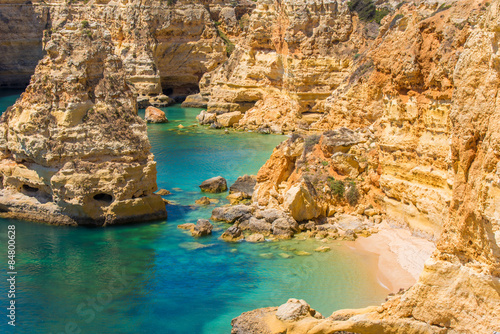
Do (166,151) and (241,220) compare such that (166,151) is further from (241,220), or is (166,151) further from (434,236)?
(434,236)

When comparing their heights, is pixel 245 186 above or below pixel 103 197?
below

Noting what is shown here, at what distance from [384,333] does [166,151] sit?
25.8 metres

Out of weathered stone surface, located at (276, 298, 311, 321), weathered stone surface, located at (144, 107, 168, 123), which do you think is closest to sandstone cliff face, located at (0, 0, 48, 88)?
weathered stone surface, located at (144, 107, 168, 123)

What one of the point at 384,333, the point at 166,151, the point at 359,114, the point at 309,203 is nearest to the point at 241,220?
the point at 309,203

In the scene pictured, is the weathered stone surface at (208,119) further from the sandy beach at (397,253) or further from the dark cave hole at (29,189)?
the sandy beach at (397,253)

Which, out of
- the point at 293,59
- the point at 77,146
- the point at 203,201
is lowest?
the point at 203,201

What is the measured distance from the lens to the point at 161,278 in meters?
16.2

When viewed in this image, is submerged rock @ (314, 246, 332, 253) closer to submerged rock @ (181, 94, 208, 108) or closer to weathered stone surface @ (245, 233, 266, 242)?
weathered stone surface @ (245, 233, 266, 242)

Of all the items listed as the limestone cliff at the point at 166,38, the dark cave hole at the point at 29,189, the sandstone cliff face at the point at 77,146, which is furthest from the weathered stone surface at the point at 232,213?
the limestone cliff at the point at 166,38

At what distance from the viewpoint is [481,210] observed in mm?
8266

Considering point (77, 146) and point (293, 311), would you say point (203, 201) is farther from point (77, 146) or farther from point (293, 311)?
point (293, 311)

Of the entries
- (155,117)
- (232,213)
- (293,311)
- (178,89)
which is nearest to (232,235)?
(232,213)

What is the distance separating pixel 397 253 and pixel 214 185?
33.8 ft

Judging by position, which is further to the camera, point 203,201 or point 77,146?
point 203,201
